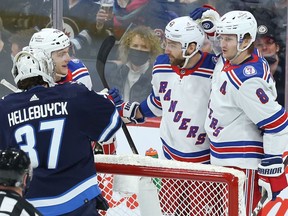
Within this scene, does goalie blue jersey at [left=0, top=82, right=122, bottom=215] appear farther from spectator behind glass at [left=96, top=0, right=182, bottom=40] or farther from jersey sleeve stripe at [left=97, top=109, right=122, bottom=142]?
spectator behind glass at [left=96, top=0, right=182, bottom=40]

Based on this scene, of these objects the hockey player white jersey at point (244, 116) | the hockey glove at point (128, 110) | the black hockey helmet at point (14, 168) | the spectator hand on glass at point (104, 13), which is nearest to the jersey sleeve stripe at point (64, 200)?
the black hockey helmet at point (14, 168)

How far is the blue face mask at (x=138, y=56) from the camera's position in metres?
5.07

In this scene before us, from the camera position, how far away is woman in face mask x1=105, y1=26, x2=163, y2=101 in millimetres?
5059

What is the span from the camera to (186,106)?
3990 mm

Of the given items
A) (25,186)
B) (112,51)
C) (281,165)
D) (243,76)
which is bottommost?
(112,51)

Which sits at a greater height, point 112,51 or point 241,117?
point 241,117

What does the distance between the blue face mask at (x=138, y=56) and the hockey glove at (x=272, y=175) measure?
1.39 m

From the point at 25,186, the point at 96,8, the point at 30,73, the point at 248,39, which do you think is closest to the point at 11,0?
the point at 96,8

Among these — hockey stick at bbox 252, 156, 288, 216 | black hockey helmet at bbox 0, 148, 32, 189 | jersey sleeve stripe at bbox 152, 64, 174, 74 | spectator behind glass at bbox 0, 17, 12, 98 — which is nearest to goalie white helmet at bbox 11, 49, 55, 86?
black hockey helmet at bbox 0, 148, 32, 189

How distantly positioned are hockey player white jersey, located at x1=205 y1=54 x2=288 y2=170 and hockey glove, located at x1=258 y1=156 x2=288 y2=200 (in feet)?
0.11

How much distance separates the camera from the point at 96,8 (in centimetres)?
516

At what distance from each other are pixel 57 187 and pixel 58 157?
0.37 ft

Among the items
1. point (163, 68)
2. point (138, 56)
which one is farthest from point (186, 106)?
point (138, 56)

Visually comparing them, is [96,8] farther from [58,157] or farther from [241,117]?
[58,157]
